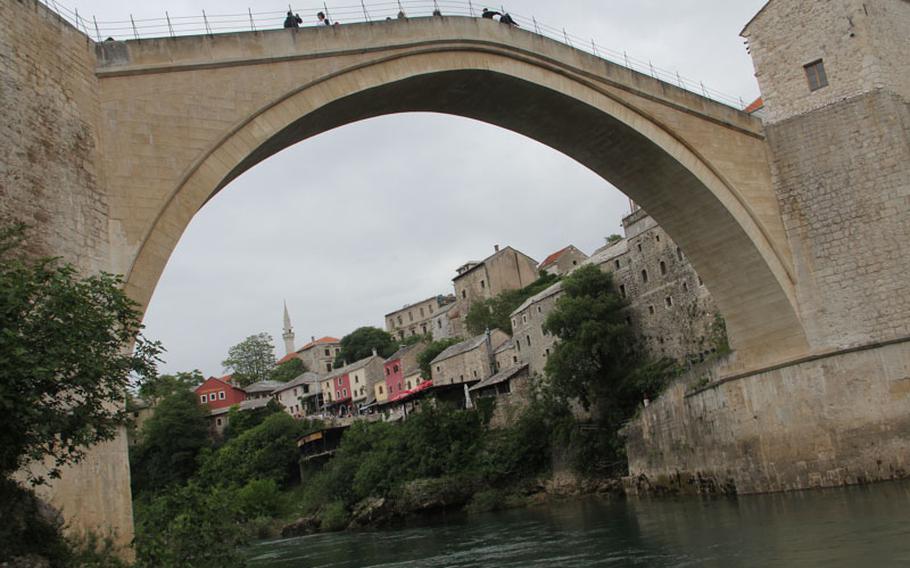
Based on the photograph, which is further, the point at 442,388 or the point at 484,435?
the point at 442,388

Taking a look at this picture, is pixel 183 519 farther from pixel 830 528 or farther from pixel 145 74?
pixel 830 528

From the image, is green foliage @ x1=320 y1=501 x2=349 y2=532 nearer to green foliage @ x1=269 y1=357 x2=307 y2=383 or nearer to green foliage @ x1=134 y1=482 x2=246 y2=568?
green foliage @ x1=134 y1=482 x2=246 y2=568

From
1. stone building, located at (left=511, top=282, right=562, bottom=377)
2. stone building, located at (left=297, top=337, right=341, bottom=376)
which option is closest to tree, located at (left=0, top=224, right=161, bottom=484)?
stone building, located at (left=511, top=282, right=562, bottom=377)

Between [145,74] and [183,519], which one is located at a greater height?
[145,74]

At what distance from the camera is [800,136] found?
54.5 feet

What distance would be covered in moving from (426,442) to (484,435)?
2.38 m

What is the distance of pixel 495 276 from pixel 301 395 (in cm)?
1876

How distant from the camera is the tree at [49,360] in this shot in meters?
5.87

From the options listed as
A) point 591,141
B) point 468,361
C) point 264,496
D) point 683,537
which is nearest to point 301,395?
point 468,361

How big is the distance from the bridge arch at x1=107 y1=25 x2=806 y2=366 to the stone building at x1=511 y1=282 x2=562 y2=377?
64.4ft

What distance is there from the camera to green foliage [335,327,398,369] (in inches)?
2788

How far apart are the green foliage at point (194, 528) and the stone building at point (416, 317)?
63464mm

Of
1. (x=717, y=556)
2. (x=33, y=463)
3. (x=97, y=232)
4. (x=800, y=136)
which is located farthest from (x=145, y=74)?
(x=800, y=136)

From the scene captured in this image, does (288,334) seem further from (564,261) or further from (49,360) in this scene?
(49,360)
